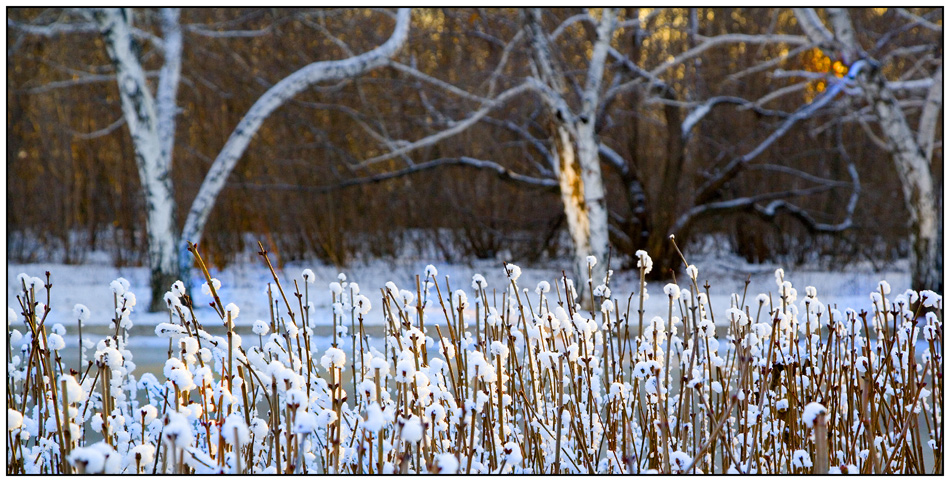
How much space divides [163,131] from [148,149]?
308 millimetres

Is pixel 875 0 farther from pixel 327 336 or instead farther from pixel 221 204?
pixel 221 204

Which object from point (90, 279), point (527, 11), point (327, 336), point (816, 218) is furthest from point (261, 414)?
point (816, 218)

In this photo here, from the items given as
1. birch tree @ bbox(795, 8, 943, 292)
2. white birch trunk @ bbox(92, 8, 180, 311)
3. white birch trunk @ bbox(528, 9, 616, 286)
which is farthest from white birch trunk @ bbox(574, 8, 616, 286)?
white birch trunk @ bbox(92, 8, 180, 311)

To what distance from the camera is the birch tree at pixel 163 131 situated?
6984 mm

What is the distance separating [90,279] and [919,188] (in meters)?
9.55

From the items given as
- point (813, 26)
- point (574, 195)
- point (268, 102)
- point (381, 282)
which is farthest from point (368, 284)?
point (813, 26)

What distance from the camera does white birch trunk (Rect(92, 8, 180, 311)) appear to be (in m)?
6.93

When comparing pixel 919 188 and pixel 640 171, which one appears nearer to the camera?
pixel 919 188

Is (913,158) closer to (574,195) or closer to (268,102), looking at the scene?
(574,195)

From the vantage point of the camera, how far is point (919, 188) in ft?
22.4

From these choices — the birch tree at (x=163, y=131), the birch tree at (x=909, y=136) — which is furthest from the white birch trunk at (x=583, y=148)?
the birch tree at (x=909, y=136)

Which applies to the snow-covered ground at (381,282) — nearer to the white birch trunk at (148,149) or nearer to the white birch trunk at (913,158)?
the white birch trunk at (148,149)

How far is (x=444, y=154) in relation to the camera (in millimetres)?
11688

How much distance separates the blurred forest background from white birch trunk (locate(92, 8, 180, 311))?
118 inches
